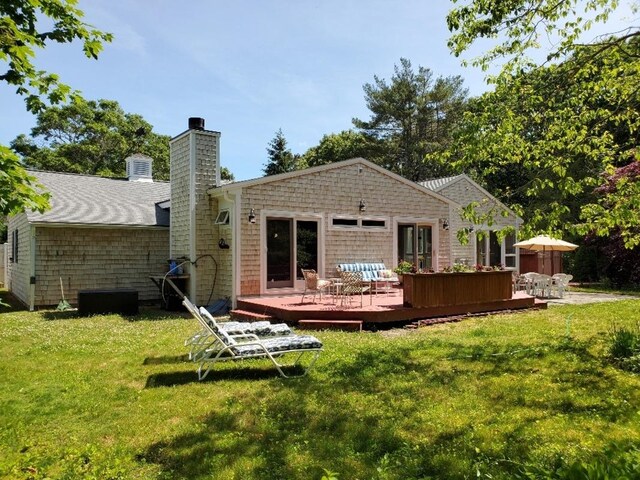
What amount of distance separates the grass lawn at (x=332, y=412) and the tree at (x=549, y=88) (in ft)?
7.05

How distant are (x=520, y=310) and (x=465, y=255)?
630 cm

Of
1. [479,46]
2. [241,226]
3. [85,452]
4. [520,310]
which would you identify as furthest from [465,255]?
[85,452]

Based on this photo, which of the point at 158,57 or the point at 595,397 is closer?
the point at 595,397

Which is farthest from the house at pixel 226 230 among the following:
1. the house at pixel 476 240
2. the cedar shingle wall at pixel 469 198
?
the cedar shingle wall at pixel 469 198

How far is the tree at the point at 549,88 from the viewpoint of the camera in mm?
6371

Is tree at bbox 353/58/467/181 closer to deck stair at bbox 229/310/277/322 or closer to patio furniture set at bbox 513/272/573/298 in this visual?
patio furniture set at bbox 513/272/573/298

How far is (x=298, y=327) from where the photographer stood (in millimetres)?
9266

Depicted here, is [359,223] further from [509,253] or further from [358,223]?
[509,253]

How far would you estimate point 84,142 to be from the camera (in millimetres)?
35188

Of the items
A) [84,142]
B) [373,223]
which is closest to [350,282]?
[373,223]

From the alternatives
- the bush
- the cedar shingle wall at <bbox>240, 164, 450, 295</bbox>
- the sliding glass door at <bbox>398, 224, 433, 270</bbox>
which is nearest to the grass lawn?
the bush

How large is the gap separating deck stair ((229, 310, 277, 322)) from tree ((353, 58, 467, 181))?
27535 millimetres

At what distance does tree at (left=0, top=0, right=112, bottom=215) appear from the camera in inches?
138

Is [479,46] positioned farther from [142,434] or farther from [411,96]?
[411,96]
